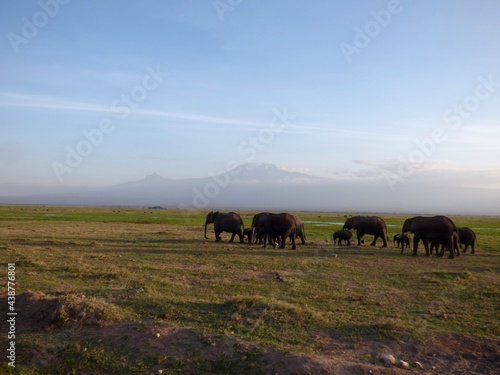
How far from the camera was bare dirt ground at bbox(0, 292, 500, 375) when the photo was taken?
7410 millimetres

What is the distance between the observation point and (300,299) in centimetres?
1160

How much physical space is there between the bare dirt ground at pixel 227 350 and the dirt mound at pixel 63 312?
0.02 metres

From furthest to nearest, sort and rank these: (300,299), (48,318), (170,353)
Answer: (300,299)
(48,318)
(170,353)

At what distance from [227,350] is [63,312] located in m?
3.81

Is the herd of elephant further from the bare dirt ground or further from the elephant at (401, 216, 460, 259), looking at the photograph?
the bare dirt ground

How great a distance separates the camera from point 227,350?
7.97 meters

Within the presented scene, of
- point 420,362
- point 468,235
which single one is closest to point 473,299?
point 420,362

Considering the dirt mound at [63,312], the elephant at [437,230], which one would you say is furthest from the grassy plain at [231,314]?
the elephant at [437,230]

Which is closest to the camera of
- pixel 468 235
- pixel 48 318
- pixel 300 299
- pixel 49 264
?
pixel 48 318

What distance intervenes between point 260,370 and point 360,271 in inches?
404

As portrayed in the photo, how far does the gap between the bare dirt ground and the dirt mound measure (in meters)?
0.02

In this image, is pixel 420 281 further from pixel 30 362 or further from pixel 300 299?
pixel 30 362

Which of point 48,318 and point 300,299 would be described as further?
point 300,299

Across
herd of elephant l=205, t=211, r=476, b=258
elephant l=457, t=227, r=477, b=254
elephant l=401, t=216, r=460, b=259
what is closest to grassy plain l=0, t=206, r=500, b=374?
elephant l=401, t=216, r=460, b=259
